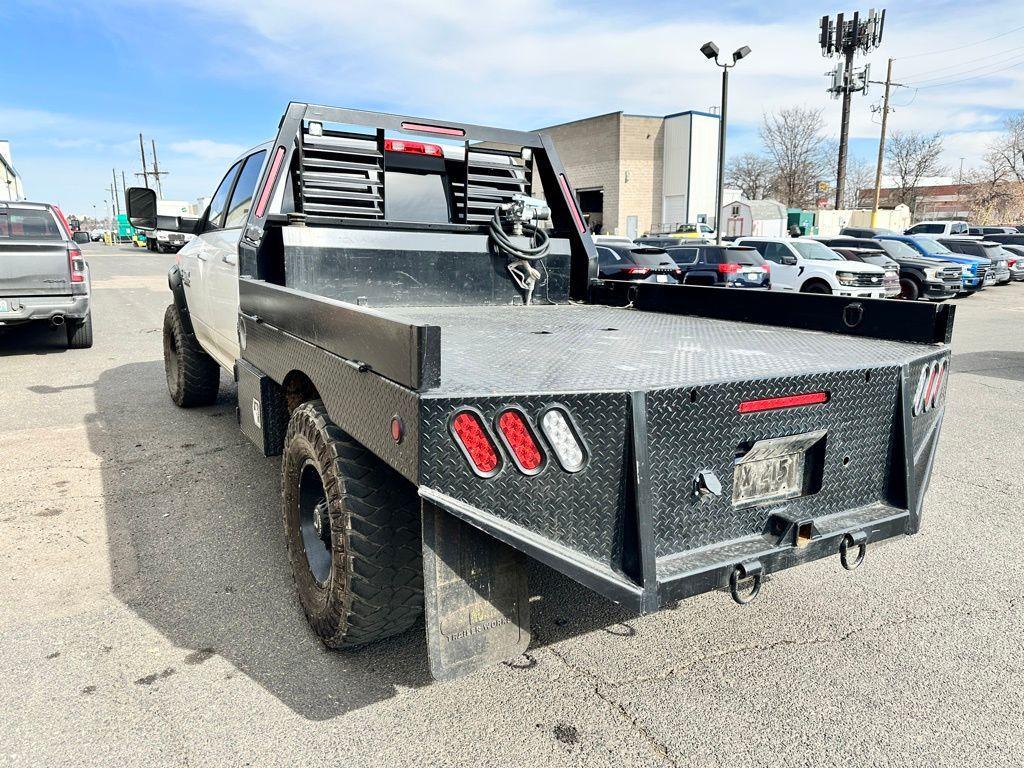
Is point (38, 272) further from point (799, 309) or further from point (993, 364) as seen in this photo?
point (993, 364)

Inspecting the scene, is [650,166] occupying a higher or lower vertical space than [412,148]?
higher

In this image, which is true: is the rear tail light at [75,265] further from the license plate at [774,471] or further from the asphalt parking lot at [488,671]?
the license plate at [774,471]

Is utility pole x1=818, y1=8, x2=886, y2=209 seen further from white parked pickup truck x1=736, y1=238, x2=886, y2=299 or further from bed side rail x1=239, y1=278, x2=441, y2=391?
bed side rail x1=239, y1=278, x2=441, y2=391

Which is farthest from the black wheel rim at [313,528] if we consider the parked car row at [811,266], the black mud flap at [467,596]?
the parked car row at [811,266]

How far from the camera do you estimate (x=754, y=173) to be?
67.6m

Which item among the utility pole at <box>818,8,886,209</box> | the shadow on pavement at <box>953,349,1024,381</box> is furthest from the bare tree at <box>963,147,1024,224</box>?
the shadow on pavement at <box>953,349,1024,381</box>

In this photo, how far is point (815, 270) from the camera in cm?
1775

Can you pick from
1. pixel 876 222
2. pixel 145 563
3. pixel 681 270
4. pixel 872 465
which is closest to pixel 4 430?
pixel 145 563

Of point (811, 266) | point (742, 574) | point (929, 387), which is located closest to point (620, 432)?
point (742, 574)

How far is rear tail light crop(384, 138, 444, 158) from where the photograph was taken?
15.5 ft

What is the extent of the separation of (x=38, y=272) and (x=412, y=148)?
20.8 ft

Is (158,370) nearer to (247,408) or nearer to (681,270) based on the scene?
(247,408)

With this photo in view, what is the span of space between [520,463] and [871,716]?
5.12ft

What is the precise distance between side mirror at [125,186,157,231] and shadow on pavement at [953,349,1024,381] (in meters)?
9.04
